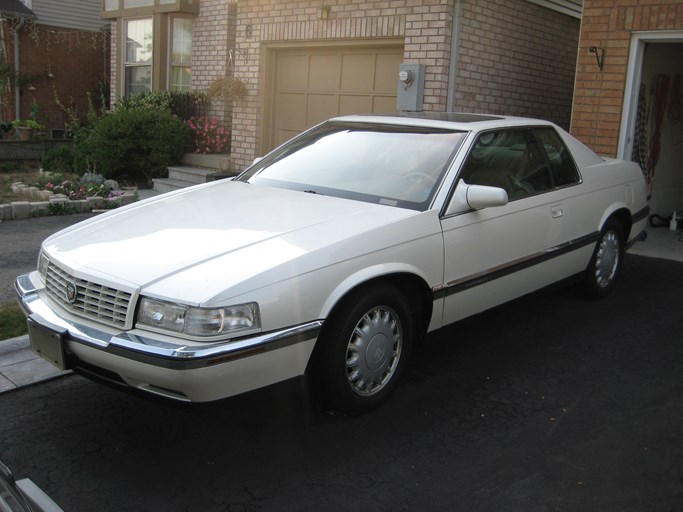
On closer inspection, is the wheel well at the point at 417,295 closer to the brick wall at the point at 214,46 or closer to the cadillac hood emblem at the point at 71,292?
the cadillac hood emblem at the point at 71,292

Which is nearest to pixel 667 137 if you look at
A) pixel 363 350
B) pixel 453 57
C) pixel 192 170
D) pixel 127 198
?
pixel 453 57

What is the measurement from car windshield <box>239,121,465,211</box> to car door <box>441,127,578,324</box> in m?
0.23

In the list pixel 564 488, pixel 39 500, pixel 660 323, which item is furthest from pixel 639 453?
pixel 39 500

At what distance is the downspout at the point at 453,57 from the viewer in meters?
9.18

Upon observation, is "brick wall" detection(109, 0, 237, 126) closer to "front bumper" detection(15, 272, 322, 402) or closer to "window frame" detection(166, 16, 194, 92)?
"window frame" detection(166, 16, 194, 92)

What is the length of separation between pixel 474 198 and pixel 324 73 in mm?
6918

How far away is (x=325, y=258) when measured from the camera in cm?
358

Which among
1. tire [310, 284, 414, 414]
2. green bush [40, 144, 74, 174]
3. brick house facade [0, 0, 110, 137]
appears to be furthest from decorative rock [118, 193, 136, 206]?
brick house facade [0, 0, 110, 137]

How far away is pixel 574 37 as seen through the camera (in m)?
11.9

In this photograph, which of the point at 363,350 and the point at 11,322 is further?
the point at 11,322

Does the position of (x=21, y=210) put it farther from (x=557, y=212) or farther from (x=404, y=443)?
(x=404, y=443)

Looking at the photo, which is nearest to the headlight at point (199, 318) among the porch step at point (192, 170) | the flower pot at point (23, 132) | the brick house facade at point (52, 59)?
the porch step at point (192, 170)

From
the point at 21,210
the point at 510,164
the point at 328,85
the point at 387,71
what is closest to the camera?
the point at 510,164

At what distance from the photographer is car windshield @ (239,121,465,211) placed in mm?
4453
